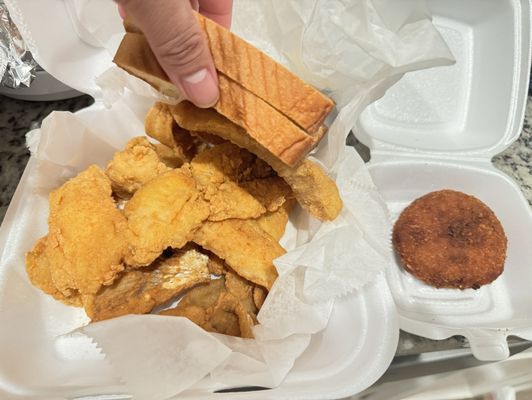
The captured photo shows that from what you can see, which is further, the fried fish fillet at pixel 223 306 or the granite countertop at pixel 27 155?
the granite countertop at pixel 27 155

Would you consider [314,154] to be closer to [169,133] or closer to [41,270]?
[169,133]

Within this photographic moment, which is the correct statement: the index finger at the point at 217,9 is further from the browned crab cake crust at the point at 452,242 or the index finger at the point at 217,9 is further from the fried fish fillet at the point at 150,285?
the browned crab cake crust at the point at 452,242

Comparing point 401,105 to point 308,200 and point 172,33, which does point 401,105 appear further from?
point 172,33

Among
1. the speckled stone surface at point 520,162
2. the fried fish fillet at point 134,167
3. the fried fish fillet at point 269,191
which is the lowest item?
the speckled stone surface at point 520,162

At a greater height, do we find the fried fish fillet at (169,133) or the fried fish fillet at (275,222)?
the fried fish fillet at (169,133)

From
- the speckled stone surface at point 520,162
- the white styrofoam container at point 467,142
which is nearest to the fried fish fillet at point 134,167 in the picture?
the white styrofoam container at point 467,142

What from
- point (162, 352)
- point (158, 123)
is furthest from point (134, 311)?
point (158, 123)
